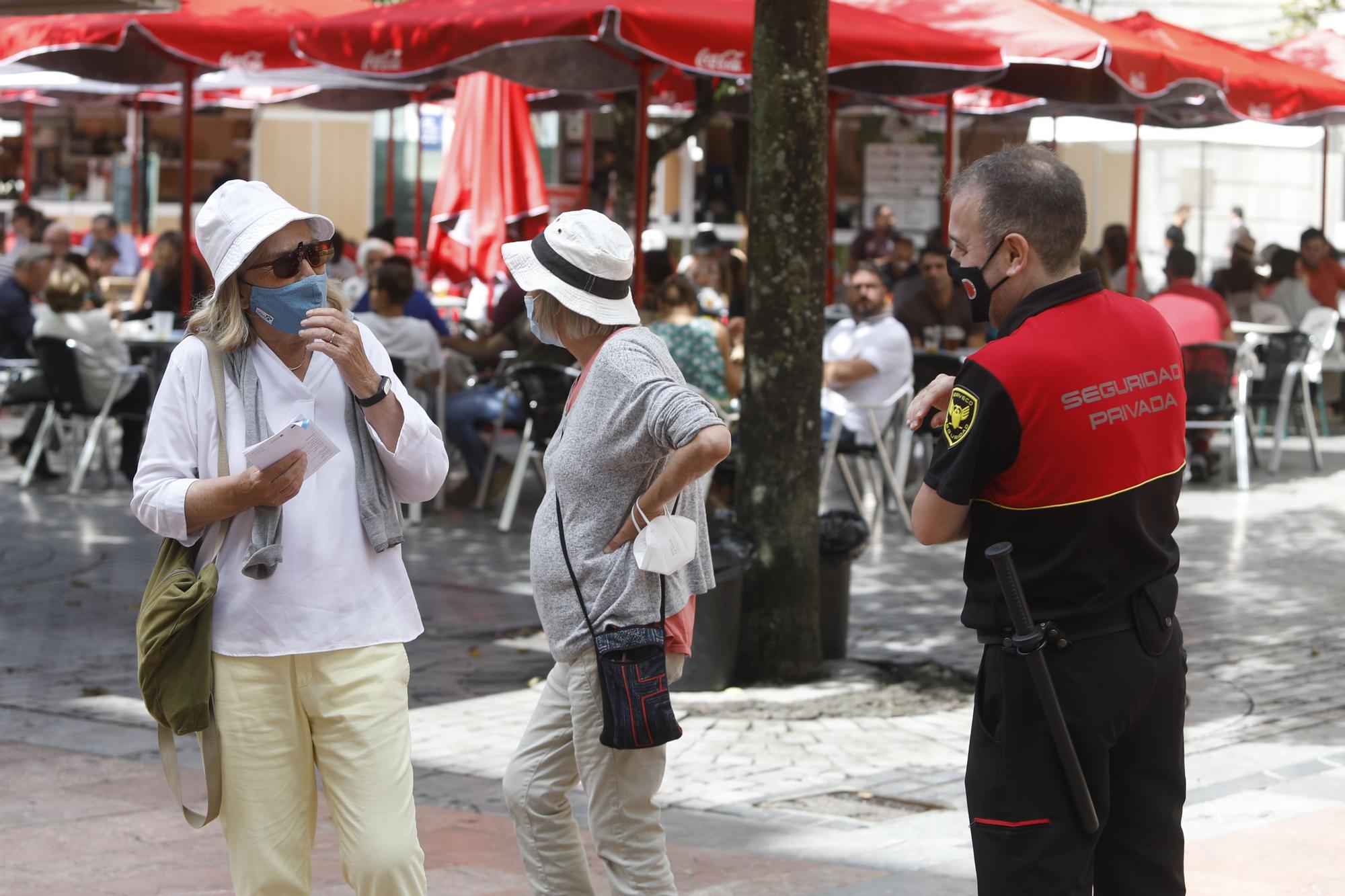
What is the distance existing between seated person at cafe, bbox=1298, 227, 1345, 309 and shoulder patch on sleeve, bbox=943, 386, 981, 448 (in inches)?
649

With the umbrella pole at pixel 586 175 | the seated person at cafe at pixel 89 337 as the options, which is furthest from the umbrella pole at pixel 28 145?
the seated person at cafe at pixel 89 337

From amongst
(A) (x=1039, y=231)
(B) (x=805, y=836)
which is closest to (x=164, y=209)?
(B) (x=805, y=836)

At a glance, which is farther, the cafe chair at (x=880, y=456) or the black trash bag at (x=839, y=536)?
the cafe chair at (x=880, y=456)

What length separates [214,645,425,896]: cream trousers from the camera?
346cm

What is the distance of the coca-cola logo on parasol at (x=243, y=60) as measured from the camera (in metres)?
11.9

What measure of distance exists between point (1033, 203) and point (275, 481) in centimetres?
149

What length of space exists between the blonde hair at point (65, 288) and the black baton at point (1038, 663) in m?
10.3

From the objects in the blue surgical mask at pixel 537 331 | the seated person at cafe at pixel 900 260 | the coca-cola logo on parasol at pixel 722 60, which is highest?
the coca-cola logo on parasol at pixel 722 60

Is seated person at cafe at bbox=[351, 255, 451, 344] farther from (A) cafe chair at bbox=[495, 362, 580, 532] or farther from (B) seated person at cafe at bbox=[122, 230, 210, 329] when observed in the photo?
(B) seated person at cafe at bbox=[122, 230, 210, 329]

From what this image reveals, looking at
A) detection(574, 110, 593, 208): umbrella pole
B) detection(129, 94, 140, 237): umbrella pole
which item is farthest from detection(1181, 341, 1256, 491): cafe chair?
detection(129, 94, 140, 237): umbrella pole

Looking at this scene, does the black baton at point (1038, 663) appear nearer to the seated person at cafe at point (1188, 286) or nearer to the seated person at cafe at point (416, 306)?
the seated person at cafe at point (416, 306)

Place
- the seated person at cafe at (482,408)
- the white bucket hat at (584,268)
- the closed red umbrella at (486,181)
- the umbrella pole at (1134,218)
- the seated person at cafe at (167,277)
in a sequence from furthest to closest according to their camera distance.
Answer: the umbrella pole at (1134,218) → the seated person at cafe at (167,277) → the closed red umbrella at (486,181) → the seated person at cafe at (482,408) → the white bucket hat at (584,268)

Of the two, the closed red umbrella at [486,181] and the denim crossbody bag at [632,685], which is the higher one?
the closed red umbrella at [486,181]

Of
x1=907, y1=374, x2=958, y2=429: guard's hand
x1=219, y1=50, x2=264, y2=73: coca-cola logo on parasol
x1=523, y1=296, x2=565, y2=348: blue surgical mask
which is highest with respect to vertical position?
x1=219, y1=50, x2=264, y2=73: coca-cola logo on parasol
